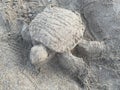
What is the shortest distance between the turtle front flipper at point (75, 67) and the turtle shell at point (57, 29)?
3.1 inches

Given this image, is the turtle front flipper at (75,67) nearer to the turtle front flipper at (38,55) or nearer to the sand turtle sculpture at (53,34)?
the sand turtle sculpture at (53,34)

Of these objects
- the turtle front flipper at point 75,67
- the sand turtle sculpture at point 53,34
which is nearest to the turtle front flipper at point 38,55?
the sand turtle sculpture at point 53,34

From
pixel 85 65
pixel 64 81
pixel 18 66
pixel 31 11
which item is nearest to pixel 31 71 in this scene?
pixel 18 66

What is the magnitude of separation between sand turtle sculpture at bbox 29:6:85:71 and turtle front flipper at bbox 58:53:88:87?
3 cm

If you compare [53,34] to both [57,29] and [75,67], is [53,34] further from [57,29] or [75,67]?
[75,67]

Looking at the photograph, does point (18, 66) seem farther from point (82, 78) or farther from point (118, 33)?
point (118, 33)

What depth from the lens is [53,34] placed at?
8.41 ft

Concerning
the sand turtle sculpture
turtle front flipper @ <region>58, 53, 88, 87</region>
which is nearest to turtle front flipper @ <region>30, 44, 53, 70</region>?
the sand turtle sculpture

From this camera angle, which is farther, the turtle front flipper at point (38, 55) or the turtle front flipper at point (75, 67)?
the turtle front flipper at point (75, 67)

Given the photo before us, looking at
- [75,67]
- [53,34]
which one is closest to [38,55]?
[53,34]

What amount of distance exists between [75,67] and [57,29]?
34 centimetres

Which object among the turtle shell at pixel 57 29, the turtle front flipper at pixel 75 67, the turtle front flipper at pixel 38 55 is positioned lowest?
the turtle front flipper at pixel 75 67

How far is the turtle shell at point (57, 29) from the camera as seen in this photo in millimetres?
2535

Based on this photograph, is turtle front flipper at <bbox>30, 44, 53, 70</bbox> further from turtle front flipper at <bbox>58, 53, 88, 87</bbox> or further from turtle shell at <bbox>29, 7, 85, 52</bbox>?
turtle front flipper at <bbox>58, 53, 88, 87</bbox>
